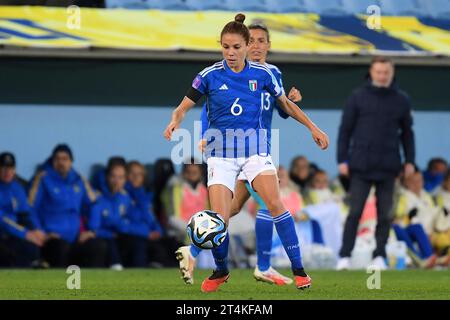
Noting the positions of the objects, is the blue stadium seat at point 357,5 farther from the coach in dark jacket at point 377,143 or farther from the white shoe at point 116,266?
the white shoe at point 116,266

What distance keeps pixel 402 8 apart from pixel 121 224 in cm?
486

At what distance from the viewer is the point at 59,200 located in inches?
629

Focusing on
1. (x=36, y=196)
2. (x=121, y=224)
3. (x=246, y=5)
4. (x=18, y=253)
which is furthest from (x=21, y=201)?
(x=246, y=5)

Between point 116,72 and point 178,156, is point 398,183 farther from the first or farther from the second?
point 116,72

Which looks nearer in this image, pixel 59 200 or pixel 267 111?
pixel 267 111

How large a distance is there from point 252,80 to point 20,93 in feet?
24.1

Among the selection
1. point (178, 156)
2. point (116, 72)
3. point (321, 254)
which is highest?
point (116, 72)

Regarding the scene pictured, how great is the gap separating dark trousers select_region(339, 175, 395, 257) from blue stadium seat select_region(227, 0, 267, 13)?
3198 mm

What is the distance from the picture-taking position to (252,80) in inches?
409

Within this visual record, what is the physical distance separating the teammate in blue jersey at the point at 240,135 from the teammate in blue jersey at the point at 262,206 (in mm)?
342

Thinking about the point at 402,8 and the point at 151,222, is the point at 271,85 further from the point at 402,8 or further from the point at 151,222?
the point at 402,8
